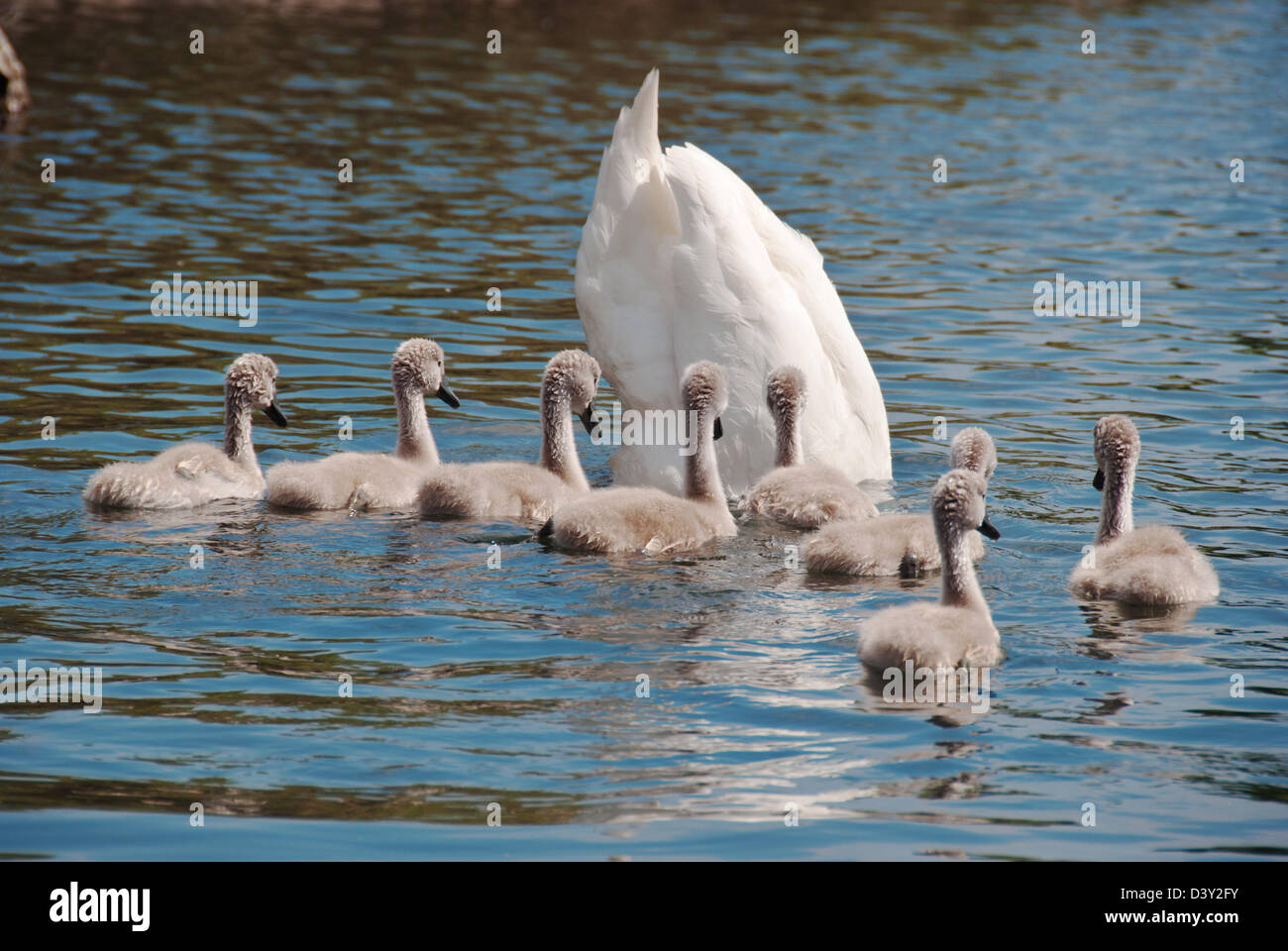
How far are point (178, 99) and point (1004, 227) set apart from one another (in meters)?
10.3

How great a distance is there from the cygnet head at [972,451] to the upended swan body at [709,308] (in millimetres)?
1102

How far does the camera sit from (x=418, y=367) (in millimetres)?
9438

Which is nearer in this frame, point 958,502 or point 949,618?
point 949,618

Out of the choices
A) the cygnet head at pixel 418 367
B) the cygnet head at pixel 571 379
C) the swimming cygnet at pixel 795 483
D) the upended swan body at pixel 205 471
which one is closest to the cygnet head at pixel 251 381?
the upended swan body at pixel 205 471

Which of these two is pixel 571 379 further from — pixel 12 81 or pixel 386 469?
pixel 12 81

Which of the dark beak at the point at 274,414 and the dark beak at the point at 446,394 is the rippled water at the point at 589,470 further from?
the dark beak at the point at 446,394

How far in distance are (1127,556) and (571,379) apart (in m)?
2.85

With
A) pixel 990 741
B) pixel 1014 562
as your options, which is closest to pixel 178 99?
pixel 1014 562

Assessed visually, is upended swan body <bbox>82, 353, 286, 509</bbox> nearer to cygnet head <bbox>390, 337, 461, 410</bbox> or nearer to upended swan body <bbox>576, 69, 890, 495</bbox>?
cygnet head <bbox>390, 337, 461, 410</bbox>

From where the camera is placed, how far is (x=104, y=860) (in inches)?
207

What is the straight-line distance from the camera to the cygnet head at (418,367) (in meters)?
9.41

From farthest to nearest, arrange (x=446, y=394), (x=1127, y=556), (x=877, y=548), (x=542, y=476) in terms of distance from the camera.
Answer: (x=446, y=394), (x=542, y=476), (x=877, y=548), (x=1127, y=556)

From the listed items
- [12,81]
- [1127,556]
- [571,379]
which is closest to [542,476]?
[571,379]

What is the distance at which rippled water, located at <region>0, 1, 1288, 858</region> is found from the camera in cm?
570
